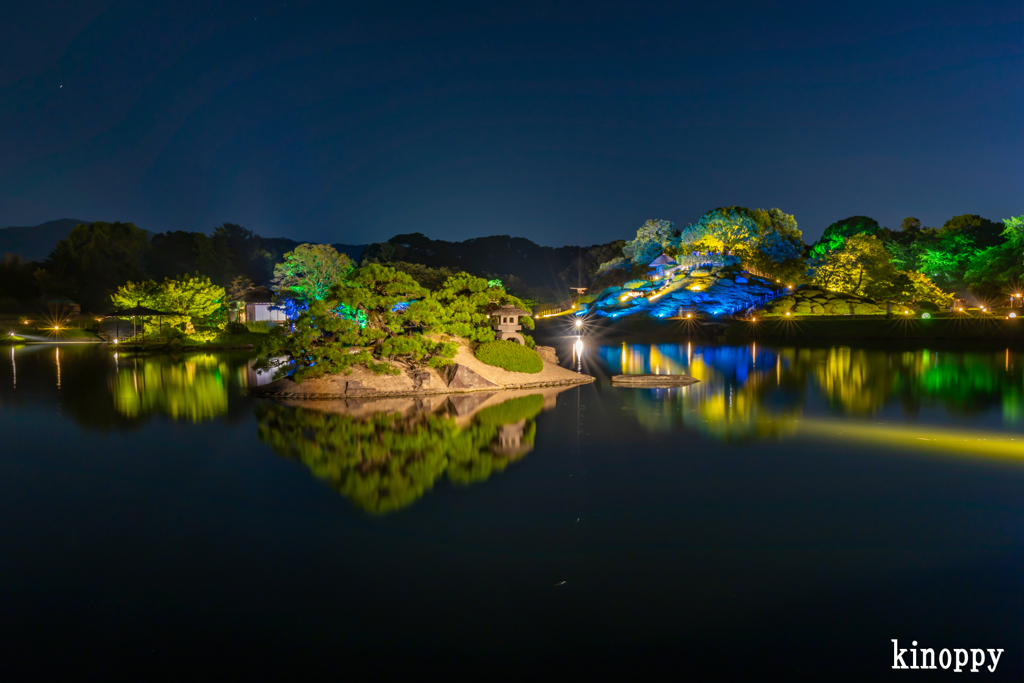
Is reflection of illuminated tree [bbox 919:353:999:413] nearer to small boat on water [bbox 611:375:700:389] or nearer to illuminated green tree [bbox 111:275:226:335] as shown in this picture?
small boat on water [bbox 611:375:700:389]

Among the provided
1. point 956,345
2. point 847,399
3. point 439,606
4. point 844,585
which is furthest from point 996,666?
point 956,345

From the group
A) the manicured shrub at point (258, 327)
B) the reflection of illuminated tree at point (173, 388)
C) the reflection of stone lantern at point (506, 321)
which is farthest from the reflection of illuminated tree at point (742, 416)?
the manicured shrub at point (258, 327)

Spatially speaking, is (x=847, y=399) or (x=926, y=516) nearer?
(x=926, y=516)

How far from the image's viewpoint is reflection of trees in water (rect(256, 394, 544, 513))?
10.2 metres

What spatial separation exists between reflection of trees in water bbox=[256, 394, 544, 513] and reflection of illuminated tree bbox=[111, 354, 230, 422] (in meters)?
2.02

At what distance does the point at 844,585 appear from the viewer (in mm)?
6660

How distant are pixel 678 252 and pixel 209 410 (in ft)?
211

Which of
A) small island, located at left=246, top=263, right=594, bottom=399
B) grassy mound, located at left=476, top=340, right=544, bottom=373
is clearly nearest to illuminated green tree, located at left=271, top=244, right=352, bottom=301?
small island, located at left=246, top=263, right=594, bottom=399

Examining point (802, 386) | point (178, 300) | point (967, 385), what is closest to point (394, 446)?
point (802, 386)

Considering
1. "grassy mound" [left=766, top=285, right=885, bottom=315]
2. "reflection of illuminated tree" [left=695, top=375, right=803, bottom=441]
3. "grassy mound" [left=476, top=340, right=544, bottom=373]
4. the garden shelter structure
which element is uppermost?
the garden shelter structure

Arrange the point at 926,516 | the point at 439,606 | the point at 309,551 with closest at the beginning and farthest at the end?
1. the point at 439,606
2. the point at 309,551
3. the point at 926,516

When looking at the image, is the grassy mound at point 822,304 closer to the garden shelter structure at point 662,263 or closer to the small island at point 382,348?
the garden shelter structure at point 662,263

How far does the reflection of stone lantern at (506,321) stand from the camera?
23297mm

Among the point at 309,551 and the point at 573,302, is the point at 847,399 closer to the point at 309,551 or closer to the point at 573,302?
the point at 309,551
